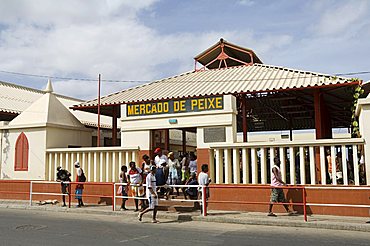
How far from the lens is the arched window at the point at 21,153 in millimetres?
16328

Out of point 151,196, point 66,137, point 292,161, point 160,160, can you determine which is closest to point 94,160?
point 66,137

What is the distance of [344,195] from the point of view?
10922mm

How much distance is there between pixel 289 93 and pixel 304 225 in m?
6.09

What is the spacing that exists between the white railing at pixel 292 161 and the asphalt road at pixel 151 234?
7.88 feet

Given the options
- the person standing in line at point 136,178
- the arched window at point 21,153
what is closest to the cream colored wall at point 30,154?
the arched window at point 21,153

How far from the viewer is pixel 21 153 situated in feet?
54.0

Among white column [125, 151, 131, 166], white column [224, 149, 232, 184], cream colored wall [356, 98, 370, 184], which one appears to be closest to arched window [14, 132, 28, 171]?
white column [125, 151, 131, 166]

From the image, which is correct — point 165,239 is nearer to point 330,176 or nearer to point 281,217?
point 281,217

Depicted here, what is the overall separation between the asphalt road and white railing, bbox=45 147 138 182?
11.4 ft

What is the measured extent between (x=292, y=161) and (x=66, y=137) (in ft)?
32.0

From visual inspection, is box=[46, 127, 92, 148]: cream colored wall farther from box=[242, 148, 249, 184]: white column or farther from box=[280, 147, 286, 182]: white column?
box=[280, 147, 286, 182]: white column

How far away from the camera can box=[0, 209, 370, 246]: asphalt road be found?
7.96 m

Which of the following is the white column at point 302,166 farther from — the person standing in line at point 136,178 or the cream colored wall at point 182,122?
the person standing in line at point 136,178

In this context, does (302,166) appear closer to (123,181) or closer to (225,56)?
(123,181)
